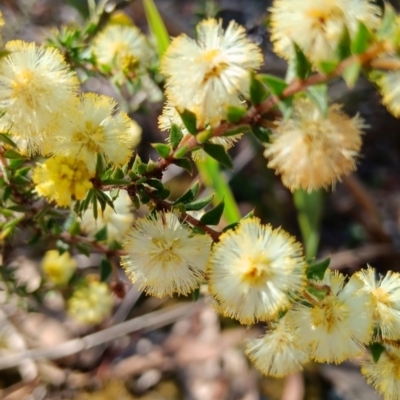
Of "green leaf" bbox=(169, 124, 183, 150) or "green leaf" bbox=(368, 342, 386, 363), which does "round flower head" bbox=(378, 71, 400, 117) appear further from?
"green leaf" bbox=(368, 342, 386, 363)

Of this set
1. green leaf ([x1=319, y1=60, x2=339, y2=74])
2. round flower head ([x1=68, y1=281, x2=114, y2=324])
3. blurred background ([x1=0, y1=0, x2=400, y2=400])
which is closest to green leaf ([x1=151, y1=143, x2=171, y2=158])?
green leaf ([x1=319, y1=60, x2=339, y2=74])

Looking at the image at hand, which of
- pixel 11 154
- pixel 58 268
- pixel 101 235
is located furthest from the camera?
pixel 58 268

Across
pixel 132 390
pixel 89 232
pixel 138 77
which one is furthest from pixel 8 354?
pixel 138 77

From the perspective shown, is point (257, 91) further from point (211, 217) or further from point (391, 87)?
point (211, 217)

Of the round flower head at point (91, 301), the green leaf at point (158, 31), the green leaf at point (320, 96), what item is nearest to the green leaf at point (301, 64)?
the green leaf at point (320, 96)

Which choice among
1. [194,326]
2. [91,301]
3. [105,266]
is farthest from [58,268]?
[194,326]

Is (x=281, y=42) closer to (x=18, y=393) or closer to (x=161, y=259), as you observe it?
(x=161, y=259)

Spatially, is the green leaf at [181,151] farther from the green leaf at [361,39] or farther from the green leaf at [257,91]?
the green leaf at [361,39]
